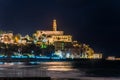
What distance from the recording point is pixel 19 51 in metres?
192

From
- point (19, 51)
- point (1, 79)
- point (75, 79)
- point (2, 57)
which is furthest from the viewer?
point (19, 51)

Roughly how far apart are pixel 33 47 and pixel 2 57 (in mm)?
20878

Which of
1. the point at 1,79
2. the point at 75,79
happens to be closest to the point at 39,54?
the point at 75,79

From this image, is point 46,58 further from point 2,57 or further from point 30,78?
point 30,78

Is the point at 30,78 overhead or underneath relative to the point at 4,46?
underneath

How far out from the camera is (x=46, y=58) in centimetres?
19512

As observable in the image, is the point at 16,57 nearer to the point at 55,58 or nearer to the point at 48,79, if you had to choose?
the point at 55,58

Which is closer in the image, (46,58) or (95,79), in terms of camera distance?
(95,79)

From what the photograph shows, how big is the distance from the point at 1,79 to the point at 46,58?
150856mm

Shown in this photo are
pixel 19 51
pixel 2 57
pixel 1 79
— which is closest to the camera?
pixel 1 79

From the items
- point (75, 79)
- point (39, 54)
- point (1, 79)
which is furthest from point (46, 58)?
point (1, 79)

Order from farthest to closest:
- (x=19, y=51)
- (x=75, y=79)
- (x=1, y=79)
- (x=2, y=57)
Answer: (x=19, y=51) → (x=2, y=57) → (x=75, y=79) → (x=1, y=79)

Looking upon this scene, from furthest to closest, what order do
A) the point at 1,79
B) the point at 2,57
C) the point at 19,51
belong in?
1. the point at 19,51
2. the point at 2,57
3. the point at 1,79

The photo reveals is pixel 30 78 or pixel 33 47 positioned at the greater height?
pixel 33 47
